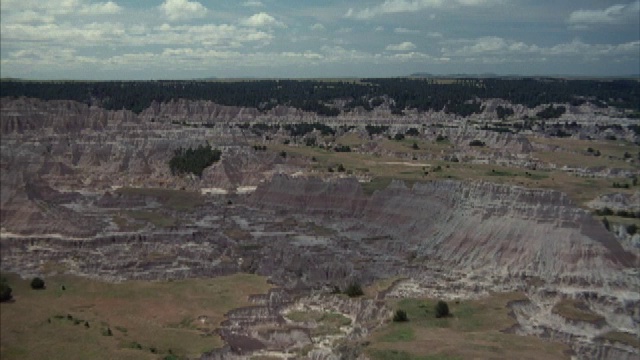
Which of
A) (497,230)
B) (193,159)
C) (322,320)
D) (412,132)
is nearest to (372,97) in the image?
(412,132)

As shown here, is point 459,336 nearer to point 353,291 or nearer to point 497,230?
point 353,291

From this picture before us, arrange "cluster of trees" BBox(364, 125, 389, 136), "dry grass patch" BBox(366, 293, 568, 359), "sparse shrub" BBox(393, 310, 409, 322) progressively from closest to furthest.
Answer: "dry grass patch" BBox(366, 293, 568, 359) < "sparse shrub" BBox(393, 310, 409, 322) < "cluster of trees" BBox(364, 125, 389, 136)

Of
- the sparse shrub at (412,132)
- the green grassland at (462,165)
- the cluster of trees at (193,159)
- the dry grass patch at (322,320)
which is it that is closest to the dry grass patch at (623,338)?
the dry grass patch at (322,320)

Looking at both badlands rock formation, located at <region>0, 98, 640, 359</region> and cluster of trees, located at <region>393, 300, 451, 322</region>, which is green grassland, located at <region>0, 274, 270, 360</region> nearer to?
badlands rock formation, located at <region>0, 98, 640, 359</region>

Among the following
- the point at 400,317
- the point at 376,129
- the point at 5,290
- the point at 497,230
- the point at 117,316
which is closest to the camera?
the point at 5,290

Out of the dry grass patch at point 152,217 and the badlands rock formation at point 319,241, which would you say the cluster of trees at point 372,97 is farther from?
the dry grass patch at point 152,217

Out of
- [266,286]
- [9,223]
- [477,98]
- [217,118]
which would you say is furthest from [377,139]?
[9,223]

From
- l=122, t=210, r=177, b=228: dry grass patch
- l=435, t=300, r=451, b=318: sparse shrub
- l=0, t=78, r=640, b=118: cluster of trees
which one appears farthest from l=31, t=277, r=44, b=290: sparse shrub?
l=0, t=78, r=640, b=118: cluster of trees

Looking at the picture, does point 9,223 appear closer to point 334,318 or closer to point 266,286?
point 266,286
